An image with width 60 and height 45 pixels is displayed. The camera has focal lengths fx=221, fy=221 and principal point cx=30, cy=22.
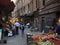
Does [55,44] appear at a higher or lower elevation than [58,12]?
lower

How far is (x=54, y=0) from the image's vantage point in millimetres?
23016

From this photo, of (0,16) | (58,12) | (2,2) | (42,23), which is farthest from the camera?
(42,23)

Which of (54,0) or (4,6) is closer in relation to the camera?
(4,6)

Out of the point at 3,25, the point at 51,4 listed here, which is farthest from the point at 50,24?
the point at 3,25

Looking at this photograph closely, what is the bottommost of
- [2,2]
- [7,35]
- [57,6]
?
[7,35]

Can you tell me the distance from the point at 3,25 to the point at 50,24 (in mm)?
19258

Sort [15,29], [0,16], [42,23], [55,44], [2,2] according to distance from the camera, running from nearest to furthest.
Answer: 1. [2,2]
2. [0,16]
3. [55,44]
4. [15,29]
5. [42,23]

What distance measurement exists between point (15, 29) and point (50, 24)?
16.8 feet

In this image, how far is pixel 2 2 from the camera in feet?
18.2

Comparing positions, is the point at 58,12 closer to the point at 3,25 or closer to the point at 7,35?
the point at 7,35

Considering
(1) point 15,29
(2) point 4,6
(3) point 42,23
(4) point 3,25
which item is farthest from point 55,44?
(3) point 42,23

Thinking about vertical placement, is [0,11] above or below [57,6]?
below

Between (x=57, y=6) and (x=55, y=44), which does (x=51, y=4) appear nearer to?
(x=57, y=6)

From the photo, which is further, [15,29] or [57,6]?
[15,29]
